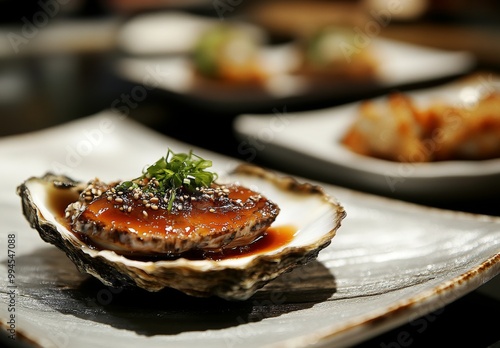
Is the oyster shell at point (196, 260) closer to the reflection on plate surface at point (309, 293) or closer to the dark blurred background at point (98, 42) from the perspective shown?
the reflection on plate surface at point (309, 293)

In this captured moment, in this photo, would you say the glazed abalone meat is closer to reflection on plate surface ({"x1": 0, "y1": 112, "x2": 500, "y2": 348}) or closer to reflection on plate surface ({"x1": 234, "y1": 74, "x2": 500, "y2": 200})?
reflection on plate surface ({"x1": 0, "y1": 112, "x2": 500, "y2": 348})

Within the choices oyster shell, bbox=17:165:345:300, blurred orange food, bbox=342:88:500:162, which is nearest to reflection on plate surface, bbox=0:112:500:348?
oyster shell, bbox=17:165:345:300

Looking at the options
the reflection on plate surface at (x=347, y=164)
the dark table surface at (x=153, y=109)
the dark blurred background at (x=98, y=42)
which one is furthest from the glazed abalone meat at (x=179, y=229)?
the dark blurred background at (x=98, y=42)

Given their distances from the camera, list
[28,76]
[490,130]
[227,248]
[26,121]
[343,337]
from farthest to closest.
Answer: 1. [28,76]
2. [26,121]
3. [490,130]
4. [227,248]
5. [343,337]

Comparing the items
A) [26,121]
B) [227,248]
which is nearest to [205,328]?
[227,248]

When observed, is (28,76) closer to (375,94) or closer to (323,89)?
(323,89)

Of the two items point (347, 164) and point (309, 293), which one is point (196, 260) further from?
point (347, 164)
